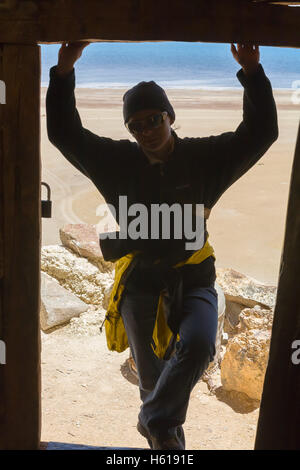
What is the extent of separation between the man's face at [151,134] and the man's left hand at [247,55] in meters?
0.50

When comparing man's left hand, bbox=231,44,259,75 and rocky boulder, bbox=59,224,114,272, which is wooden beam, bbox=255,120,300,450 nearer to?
man's left hand, bbox=231,44,259,75

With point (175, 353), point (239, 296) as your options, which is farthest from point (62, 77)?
point (239, 296)

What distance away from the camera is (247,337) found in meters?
5.31

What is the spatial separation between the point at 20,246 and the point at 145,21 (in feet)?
3.03

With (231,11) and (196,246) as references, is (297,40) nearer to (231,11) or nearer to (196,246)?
(231,11)

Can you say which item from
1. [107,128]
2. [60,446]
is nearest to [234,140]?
[60,446]

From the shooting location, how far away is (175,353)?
2582mm

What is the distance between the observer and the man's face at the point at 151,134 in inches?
103

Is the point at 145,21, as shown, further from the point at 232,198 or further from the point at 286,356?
the point at 232,198

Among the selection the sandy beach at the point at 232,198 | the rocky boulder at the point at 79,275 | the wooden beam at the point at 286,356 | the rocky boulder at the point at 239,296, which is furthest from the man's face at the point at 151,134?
the rocky boulder at the point at 79,275

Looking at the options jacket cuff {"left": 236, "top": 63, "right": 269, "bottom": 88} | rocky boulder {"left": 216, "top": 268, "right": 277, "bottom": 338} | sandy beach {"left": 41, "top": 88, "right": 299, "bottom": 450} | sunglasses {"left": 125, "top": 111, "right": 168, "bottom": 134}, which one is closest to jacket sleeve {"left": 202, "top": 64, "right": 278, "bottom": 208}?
jacket cuff {"left": 236, "top": 63, "right": 269, "bottom": 88}

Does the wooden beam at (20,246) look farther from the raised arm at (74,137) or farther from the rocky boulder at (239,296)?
the rocky boulder at (239,296)

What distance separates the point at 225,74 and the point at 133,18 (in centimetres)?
5472

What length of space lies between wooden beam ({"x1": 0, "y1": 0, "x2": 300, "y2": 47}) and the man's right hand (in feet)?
0.63
